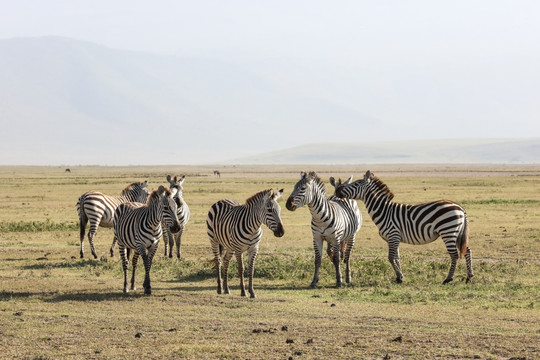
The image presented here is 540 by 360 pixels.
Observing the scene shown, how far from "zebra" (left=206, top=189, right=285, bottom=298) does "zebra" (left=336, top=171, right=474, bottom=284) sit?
3284mm

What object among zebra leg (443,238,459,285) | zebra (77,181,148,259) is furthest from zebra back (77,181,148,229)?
zebra leg (443,238,459,285)

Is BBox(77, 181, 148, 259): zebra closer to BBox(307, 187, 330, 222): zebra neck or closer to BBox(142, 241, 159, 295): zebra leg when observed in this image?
BBox(142, 241, 159, 295): zebra leg

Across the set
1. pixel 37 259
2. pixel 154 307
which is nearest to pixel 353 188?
pixel 154 307

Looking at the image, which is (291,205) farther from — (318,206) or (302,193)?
(318,206)

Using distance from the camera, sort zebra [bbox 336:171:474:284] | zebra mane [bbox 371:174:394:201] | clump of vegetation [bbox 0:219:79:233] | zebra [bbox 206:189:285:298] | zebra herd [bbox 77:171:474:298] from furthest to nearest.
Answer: clump of vegetation [bbox 0:219:79:233] → zebra mane [bbox 371:174:394:201] → zebra [bbox 336:171:474:284] → zebra herd [bbox 77:171:474:298] → zebra [bbox 206:189:285:298]

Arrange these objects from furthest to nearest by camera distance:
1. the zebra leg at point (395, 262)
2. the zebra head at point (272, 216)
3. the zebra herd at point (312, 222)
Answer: the zebra leg at point (395, 262)
the zebra herd at point (312, 222)
the zebra head at point (272, 216)

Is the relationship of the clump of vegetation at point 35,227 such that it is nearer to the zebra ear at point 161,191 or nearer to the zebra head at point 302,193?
the zebra ear at point 161,191

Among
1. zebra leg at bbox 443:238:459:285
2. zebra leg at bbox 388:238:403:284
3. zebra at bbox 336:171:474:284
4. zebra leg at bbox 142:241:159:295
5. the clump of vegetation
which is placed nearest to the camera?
zebra leg at bbox 142:241:159:295

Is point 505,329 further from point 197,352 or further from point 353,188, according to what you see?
point 353,188

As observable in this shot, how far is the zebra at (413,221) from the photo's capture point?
54.7 feet

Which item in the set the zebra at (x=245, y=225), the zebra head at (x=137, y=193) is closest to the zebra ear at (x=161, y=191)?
the zebra at (x=245, y=225)

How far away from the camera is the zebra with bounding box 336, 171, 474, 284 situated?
16672 millimetres

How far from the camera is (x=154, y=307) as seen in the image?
46.4 feet

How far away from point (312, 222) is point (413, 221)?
236 centimetres
